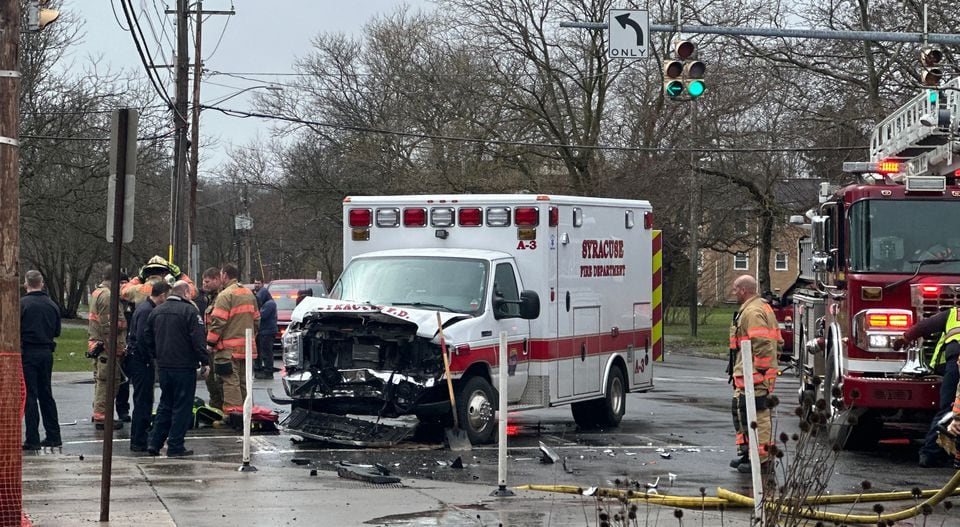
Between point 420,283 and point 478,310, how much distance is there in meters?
0.78

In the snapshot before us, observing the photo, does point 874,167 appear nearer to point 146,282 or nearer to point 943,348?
point 943,348

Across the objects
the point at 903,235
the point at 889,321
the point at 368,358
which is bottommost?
the point at 368,358

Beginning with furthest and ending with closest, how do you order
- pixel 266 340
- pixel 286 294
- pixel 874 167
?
pixel 286 294, pixel 266 340, pixel 874 167

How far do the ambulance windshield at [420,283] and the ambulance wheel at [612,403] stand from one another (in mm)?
2725

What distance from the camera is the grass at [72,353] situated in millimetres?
26219

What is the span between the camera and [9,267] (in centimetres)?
792

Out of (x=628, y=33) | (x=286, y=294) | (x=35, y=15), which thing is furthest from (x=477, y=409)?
(x=286, y=294)

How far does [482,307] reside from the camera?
1380cm

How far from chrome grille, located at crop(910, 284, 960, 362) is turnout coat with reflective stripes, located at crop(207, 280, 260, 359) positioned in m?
7.21

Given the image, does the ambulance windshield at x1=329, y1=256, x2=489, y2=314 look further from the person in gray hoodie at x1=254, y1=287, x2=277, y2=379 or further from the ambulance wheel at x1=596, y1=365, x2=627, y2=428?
the person in gray hoodie at x1=254, y1=287, x2=277, y2=379

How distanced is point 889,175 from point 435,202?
5.12 meters

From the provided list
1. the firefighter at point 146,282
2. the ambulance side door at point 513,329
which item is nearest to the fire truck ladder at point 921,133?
the ambulance side door at point 513,329

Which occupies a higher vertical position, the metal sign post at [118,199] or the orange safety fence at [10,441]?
the metal sign post at [118,199]

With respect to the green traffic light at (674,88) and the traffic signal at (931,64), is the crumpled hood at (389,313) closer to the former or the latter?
the green traffic light at (674,88)
